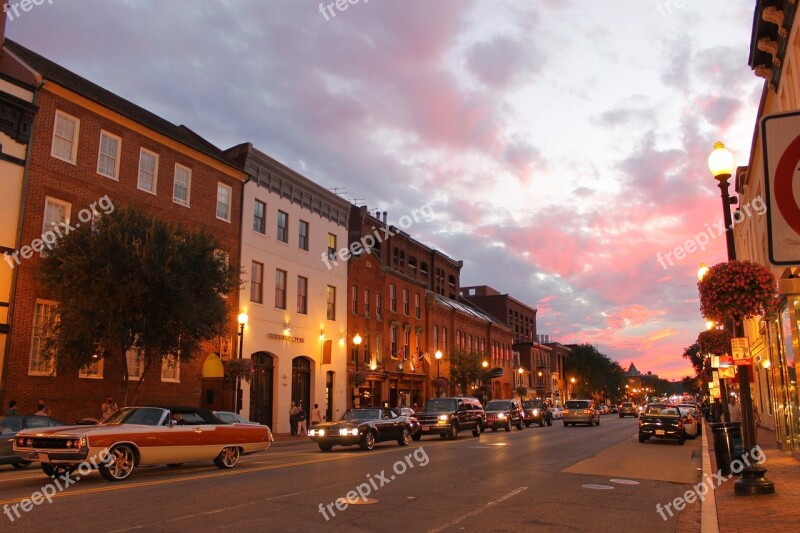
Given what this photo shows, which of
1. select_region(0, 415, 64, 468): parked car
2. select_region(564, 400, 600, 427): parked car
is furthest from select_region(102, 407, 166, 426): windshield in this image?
select_region(564, 400, 600, 427): parked car

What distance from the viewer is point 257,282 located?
3500 centimetres

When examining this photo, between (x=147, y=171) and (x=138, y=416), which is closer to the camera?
(x=138, y=416)

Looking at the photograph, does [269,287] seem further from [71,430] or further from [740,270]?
[740,270]

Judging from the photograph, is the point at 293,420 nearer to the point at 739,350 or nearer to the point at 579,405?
the point at 579,405

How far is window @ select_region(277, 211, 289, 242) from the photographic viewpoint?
3738 cm

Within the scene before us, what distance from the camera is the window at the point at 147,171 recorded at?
28.7 metres

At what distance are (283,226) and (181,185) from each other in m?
7.78

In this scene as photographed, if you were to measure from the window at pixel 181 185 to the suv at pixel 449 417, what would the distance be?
1456 cm

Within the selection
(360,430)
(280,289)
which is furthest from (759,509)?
(280,289)

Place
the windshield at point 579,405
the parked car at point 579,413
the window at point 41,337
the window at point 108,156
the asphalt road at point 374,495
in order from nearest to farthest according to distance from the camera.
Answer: the asphalt road at point 374,495 → the window at point 41,337 → the window at point 108,156 → the parked car at point 579,413 → the windshield at point 579,405

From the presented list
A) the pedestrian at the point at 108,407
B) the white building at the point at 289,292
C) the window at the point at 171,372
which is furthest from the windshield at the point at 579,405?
the pedestrian at the point at 108,407

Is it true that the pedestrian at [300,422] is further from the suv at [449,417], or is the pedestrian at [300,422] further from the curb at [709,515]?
the curb at [709,515]

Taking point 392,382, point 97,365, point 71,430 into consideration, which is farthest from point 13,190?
point 392,382

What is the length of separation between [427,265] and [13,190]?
148 feet
